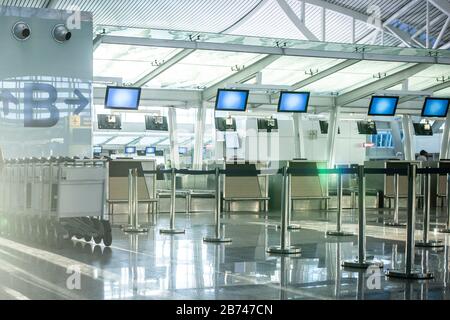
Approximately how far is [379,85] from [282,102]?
5126mm

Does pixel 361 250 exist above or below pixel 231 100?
below

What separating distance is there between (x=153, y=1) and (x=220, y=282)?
47.0 feet

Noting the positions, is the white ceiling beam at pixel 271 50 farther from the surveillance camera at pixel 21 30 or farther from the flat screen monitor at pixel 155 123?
the flat screen monitor at pixel 155 123

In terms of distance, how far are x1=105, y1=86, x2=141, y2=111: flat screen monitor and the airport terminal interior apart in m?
0.04

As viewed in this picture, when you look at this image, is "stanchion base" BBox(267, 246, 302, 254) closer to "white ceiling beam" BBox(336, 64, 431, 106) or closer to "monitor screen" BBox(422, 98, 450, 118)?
"monitor screen" BBox(422, 98, 450, 118)

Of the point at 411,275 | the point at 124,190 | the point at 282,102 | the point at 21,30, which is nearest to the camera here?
the point at 411,275

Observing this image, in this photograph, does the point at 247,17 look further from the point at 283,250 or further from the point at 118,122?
the point at 283,250

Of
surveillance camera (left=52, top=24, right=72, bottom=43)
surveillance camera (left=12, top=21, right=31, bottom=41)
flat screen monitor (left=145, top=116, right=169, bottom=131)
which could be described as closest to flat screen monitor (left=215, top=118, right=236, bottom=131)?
flat screen monitor (left=145, top=116, right=169, bottom=131)

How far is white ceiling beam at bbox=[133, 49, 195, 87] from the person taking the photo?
19.3 meters

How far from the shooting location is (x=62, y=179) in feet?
33.3

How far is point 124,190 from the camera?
693 inches

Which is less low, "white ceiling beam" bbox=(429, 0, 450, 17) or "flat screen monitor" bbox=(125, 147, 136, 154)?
"white ceiling beam" bbox=(429, 0, 450, 17)

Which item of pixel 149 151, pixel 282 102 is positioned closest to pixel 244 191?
pixel 282 102

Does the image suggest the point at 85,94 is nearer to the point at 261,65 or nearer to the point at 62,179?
the point at 62,179
